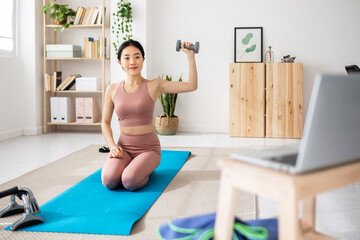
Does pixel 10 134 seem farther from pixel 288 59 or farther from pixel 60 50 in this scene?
pixel 288 59

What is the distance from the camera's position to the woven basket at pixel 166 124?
200 inches

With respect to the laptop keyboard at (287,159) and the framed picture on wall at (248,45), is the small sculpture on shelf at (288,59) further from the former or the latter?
the laptop keyboard at (287,159)

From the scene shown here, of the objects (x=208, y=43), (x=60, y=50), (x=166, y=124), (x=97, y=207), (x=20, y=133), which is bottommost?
(x=97, y=207)

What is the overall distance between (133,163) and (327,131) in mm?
1682

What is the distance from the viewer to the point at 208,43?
5.35 metres

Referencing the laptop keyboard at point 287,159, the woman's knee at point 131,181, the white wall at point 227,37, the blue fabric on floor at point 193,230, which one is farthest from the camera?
the white wall at point 227,37

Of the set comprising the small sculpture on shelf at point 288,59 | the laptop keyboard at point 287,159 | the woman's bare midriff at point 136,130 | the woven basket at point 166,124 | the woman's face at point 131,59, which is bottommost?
the woven basket at point 166,124

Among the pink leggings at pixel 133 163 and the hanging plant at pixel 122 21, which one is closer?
the pink leggings at pixel 133 163

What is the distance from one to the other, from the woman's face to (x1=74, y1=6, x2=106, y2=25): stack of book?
2.70 m

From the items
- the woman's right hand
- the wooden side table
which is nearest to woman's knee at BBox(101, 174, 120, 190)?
the woman's right hand

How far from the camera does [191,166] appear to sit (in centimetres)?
325

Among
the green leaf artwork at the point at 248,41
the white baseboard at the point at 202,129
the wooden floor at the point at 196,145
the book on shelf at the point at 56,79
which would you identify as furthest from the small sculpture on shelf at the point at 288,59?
the book on shelf at the point at 56,79

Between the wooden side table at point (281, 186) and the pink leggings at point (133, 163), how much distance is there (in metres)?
1.37

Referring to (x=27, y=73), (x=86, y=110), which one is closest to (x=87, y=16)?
(x=27, y=73)
